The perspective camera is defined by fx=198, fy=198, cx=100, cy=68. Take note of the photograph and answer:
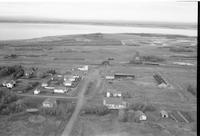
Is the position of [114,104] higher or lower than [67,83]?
lower

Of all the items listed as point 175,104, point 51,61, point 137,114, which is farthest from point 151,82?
point 51,61

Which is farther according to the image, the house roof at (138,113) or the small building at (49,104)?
the small building at (49,104)

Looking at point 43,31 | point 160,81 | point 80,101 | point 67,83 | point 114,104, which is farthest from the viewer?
point 43,31

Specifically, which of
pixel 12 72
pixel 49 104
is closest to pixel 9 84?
pixel 12 72

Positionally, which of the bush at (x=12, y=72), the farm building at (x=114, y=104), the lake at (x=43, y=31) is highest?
the lake at (x=43, y=31)

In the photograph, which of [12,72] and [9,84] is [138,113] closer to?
[9,84]

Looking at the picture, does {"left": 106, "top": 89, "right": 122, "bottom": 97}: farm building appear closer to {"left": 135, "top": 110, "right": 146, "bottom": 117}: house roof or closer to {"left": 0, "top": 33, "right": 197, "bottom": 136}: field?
{"left": 0, "top": 33, "right": 197, "bottom": 136}: field

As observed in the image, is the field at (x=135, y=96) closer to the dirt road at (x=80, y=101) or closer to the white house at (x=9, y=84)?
the dirt road at (x=80, y=101)

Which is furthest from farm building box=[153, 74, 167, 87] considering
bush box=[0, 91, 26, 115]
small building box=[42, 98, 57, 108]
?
bush box=[0, 91, 26, 115]

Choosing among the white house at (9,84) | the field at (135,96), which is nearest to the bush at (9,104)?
the field at (135,96)

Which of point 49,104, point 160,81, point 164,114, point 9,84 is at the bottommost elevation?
point 164,114

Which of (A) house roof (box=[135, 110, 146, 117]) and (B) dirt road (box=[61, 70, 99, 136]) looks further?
(A) house roof (box=[135, 110, 146, 117])
